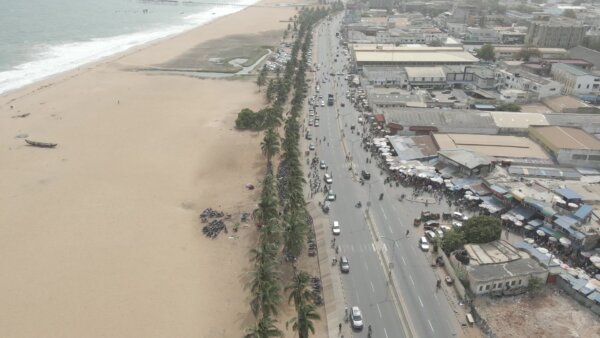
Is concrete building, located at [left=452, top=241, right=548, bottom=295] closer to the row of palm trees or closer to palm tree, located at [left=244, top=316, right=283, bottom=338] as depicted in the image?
the row of palm trees

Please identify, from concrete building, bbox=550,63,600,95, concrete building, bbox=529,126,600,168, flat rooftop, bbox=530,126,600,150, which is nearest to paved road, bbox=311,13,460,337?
concrete building, bbox=529,126,600,168

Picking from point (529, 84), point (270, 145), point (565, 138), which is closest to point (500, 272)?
point (270, 145)

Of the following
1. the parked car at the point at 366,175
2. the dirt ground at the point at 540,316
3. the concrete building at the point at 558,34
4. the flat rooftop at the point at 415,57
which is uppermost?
the concrete building at the point at 558,34

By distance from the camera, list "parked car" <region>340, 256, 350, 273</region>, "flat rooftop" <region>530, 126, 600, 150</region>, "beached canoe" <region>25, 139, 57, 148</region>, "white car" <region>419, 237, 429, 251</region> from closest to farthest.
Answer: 1. "parked car" <region>340, 256, 350, 273</region>
2. "white car" <region>419, 237, 429, 251</region>
3. "flat rooftop" <region>530, 126, 600, 150</region>
4. "beached canoe" <region>25, 139, 57, 148</region>

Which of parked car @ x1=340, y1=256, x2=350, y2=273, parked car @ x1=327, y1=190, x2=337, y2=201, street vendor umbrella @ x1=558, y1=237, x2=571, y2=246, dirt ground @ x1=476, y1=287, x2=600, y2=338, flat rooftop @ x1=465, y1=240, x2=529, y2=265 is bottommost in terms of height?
dirt ground @ x1=476, y1=287, x2=600, y2=338

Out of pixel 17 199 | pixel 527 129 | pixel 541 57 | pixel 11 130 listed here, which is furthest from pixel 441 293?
pixel 541 57

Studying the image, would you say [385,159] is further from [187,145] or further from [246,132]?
[187,145]

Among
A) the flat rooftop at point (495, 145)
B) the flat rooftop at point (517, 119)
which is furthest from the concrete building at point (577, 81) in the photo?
the flat rooftop at point (495, 145)

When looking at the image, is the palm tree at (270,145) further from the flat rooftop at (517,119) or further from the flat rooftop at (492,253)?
the flat rooftop at (517,119)
